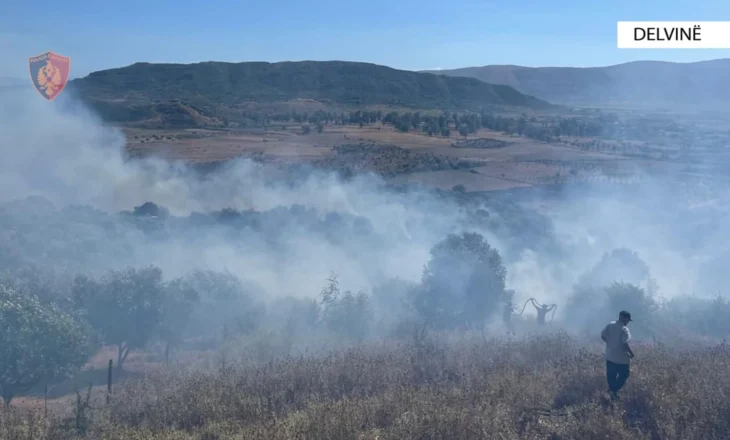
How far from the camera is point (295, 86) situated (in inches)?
3831

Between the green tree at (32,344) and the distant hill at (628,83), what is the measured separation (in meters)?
96.8

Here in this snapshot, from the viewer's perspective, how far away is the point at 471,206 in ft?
104

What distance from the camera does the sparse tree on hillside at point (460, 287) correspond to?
58.9ft

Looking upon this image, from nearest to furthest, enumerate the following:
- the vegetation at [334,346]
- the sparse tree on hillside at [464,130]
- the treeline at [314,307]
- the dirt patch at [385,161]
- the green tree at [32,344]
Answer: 1. the vegetation at [334,346]
2. the green tree at [32,344]
3. the treeline at [314,307]
4. the dirt patch at [385,161]
5. the sparse tree on hillside at [464,130]

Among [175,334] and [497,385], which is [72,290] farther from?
[497,385]

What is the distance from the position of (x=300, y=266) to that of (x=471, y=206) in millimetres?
10768

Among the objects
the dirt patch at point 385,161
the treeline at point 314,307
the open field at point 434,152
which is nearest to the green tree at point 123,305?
the treeline at point 314,307

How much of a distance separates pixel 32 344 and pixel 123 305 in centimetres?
332

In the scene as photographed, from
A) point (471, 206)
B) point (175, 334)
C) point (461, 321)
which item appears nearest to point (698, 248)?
point (471, 206)

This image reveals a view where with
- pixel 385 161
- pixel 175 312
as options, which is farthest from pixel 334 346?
pixel 385 161

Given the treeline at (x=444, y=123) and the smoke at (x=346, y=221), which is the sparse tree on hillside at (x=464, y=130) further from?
the smoke at (x=346, y=221)

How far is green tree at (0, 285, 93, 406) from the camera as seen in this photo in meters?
13.5

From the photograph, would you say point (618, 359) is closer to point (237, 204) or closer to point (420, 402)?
point (420, 402)

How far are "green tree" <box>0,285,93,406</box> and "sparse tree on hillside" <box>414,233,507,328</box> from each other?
8173 mm
